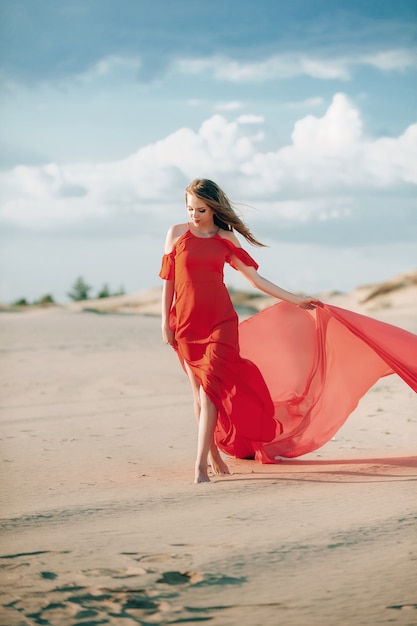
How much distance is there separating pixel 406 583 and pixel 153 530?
149 cm

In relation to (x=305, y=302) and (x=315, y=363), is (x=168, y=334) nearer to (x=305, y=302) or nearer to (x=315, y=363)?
(x=305, y=302)

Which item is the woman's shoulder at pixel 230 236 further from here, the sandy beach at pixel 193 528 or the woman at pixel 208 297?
the sandy beach at pixel 193 528

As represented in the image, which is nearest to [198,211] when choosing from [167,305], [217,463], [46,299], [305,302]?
[167,305]

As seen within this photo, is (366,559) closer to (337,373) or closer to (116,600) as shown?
(116,600)

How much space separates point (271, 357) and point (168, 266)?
1431 millimetres

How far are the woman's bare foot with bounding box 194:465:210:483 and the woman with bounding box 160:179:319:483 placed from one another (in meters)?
0.24

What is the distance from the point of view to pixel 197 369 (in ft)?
23.8

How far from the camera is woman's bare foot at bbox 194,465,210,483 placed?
22.5 feet

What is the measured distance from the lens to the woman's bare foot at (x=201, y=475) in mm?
6844

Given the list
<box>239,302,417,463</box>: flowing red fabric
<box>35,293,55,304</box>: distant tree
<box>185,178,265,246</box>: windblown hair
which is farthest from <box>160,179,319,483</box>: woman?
<box>35,293,55,304</box>: distant tree

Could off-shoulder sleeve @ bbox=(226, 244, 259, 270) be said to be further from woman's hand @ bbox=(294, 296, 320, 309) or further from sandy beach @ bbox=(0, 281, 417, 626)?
sandy beach @ bbox=(0, 281, 417, 626)

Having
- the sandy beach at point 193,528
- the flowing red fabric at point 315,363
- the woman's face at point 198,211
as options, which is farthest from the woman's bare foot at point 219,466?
the woman's face at point 198,211

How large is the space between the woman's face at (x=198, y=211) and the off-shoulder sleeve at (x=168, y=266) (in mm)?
299

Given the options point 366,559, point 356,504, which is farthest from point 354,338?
point 366,559
